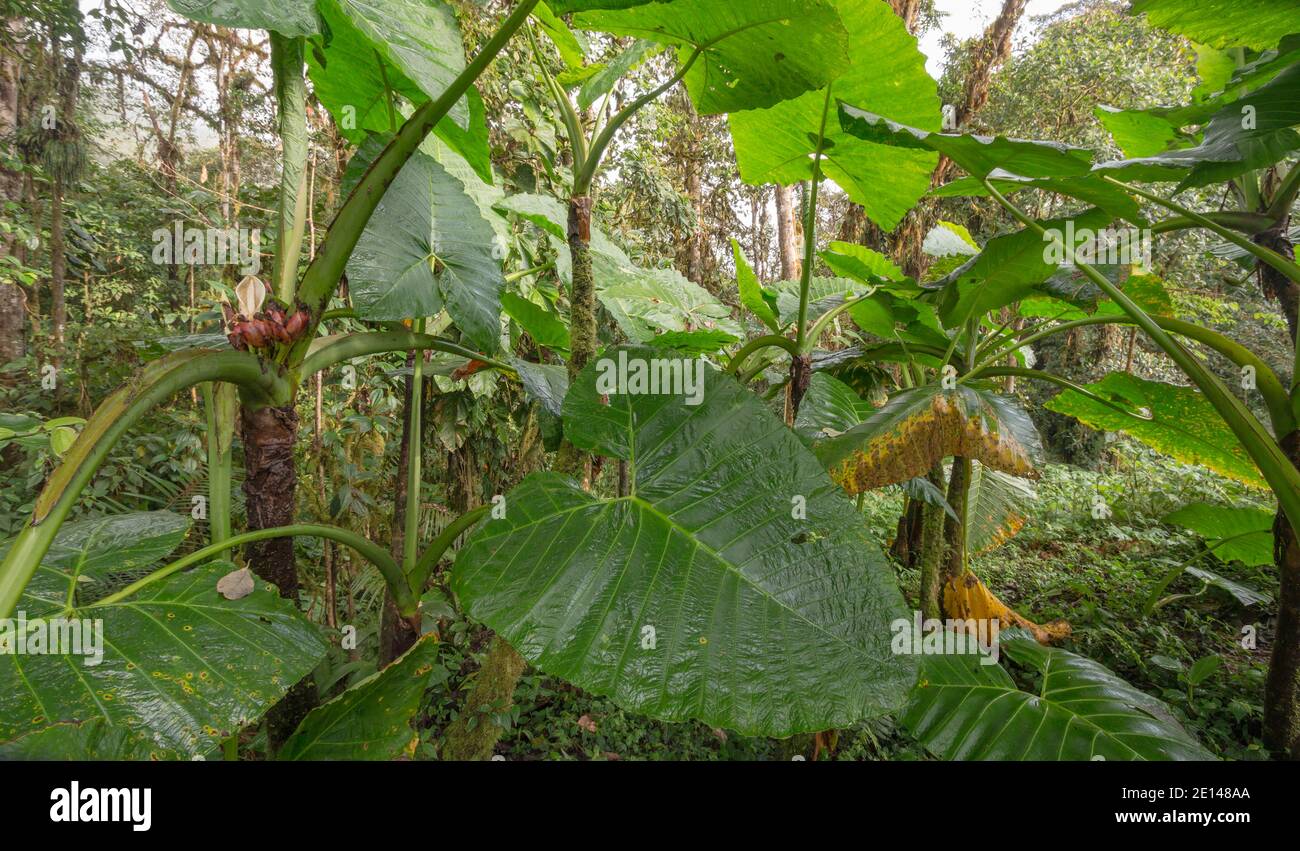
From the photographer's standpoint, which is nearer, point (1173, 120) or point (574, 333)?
point (574, 333)

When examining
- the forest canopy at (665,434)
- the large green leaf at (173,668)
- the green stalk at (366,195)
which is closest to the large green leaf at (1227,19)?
the forest canopy at (665,434)

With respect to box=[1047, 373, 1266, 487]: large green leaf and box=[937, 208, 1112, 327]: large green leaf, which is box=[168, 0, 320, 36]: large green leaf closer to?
box=[937, 208, 1112, 327]: large green leaf

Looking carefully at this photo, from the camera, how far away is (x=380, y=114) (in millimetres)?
1194

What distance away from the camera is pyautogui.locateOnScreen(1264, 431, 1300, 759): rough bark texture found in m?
1.27

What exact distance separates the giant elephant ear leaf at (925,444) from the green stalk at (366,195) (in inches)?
31.9

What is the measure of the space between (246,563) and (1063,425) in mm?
8891

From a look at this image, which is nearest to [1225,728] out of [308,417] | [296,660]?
[296,660]

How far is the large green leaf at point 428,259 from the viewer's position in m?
0.89

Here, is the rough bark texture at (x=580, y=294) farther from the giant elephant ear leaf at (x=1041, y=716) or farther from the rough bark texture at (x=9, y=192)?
the rough bark texture at (x=9, y=192)

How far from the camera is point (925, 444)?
104 centimetres

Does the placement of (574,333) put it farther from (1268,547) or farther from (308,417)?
(308,417)

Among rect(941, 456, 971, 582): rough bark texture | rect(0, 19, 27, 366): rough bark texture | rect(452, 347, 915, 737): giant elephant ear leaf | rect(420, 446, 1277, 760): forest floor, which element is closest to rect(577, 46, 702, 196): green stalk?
rect(452, 347, 915, 737): giant elephant ear leaf

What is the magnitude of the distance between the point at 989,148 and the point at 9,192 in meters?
5.32

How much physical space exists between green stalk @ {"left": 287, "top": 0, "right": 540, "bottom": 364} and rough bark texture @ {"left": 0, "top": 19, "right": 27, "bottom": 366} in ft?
14.9
